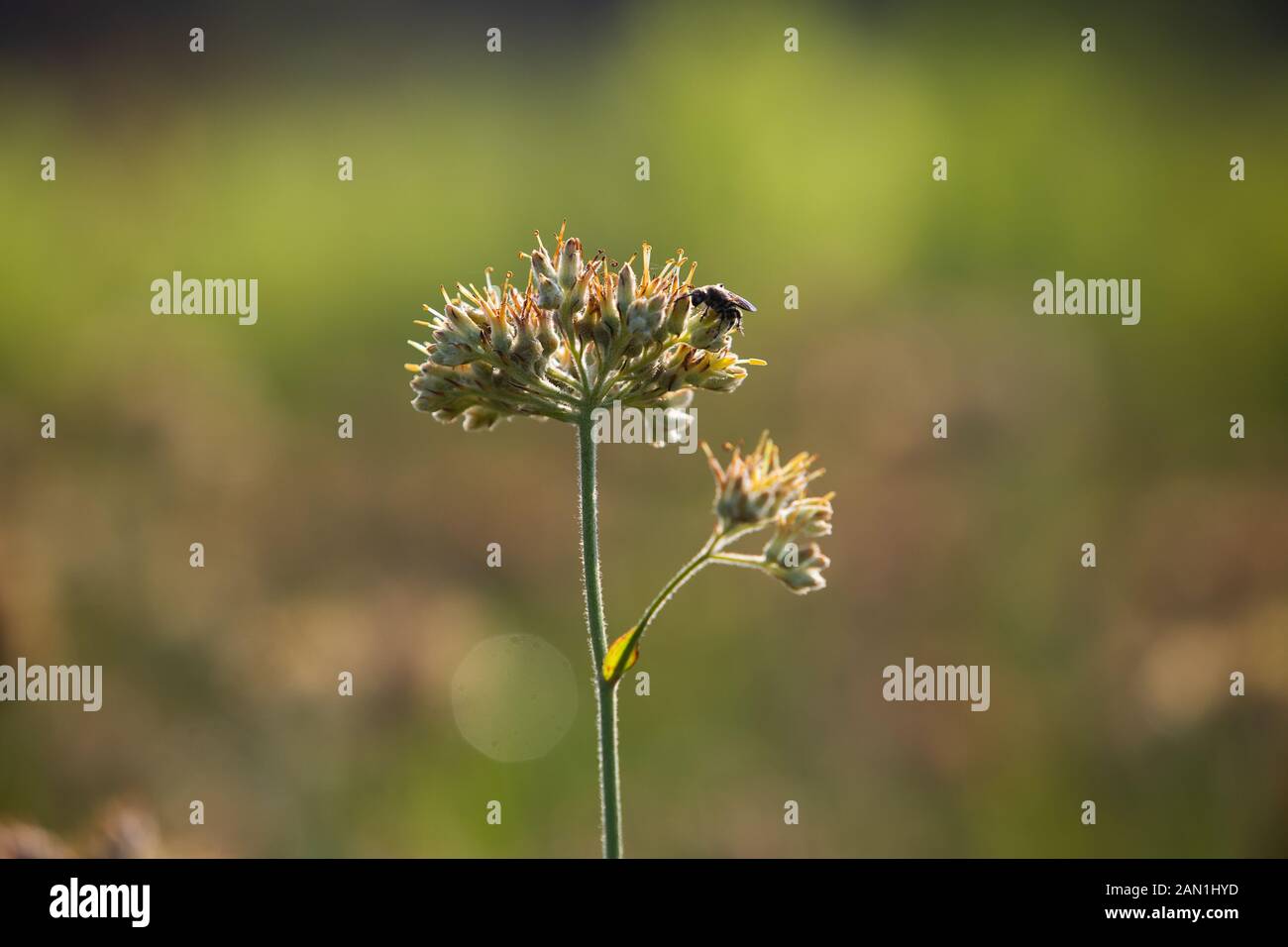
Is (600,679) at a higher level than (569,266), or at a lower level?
lower

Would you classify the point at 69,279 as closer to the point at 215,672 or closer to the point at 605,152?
the point at 605,152

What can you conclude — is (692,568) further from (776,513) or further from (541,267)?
(541,267)

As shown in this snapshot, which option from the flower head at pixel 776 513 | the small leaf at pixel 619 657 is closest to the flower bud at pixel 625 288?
the flower head at pixel 776 513

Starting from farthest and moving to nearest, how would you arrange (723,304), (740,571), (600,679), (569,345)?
(740,571), (723,304), (569,345), (600,679)

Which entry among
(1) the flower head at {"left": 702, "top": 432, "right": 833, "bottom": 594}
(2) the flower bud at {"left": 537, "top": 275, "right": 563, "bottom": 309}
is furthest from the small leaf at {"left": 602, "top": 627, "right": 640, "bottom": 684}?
(2) the flower bud at {"left": 537, "top": 275, "right": 563, "bottom": 309}

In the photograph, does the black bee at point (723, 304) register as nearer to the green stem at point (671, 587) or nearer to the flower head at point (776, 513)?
the flower head at point (776, 513)

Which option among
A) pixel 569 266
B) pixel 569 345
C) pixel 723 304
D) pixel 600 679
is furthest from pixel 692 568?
pixel 569 266
